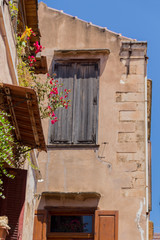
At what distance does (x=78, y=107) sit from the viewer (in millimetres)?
12367

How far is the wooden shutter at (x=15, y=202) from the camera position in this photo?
750 cm

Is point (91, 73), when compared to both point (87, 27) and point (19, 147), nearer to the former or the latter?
point (87, 27)

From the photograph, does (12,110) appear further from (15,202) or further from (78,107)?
(78,107)

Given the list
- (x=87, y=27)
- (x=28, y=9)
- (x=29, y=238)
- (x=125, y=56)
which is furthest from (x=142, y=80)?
(x=29, y=238)

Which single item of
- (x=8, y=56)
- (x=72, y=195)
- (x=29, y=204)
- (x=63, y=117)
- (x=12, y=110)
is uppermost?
(x=63, y=117)

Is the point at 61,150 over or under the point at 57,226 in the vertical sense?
over

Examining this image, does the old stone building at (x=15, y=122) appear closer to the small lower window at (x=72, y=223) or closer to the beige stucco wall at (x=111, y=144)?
the small lower window at (x=72, y=223)

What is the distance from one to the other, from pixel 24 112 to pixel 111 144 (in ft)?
17.1

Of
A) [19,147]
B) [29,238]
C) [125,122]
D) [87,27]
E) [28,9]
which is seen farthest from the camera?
[87,27]

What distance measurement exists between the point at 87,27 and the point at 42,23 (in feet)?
3.87

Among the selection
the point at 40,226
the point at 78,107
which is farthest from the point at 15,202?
the point at 78,107

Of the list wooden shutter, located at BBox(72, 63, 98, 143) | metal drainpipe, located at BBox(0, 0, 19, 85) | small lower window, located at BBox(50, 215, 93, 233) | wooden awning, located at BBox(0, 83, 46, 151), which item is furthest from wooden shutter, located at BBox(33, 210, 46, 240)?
metal drainpipe, located at BBox(0, 0, 19, 85)

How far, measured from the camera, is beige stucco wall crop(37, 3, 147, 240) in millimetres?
11297

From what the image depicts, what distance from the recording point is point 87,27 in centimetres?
1309
